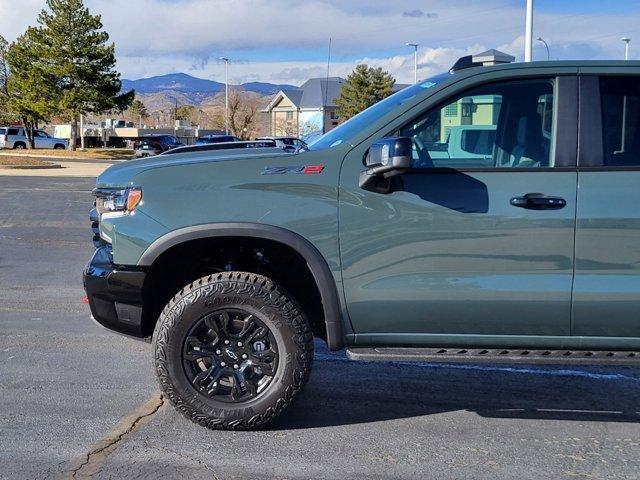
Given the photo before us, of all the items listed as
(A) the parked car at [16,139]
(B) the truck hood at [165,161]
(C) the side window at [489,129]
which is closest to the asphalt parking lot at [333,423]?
(B) the truck hood at [165,161]

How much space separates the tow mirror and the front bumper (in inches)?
53.3

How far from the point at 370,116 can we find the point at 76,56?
156 ft

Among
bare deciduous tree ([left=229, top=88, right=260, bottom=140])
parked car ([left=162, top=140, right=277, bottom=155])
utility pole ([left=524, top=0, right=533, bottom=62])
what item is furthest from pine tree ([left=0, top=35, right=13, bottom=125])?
parked car ([left=162, top=140, right=277, bottom=155])

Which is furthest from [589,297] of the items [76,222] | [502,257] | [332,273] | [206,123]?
[206,123]

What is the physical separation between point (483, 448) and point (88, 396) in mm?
2503

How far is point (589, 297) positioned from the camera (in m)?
4.17

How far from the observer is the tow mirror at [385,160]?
Result: 396cm

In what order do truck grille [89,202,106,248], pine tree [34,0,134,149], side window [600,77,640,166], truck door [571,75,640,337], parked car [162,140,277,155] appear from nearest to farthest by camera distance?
truck door [571,75,640,337], side window [600,77,640,166], truck grille [89,202,106,248], parked car [162,140,277,155], pine tree [34,0,134,149]

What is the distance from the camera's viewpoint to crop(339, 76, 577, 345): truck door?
415 centimetres

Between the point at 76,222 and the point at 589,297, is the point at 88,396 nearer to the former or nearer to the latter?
the point at 589,297

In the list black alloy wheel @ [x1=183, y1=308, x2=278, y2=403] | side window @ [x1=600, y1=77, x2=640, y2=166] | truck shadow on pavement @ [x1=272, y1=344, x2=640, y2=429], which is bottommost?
truck shadow on pavement @ [x1=272, y1=344, x2=640, y2=429]

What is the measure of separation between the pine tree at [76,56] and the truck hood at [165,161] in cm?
4637

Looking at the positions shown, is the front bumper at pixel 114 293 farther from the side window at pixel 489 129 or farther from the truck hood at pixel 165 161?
the side window at pixel 489 129

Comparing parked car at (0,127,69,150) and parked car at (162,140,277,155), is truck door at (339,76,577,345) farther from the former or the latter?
parked car at (0,127,69,150)
